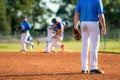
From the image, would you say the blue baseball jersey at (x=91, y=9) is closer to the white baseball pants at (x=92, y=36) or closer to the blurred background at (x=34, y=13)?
the white baseball pants at (x=92, y=36)

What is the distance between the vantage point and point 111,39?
42.8 m

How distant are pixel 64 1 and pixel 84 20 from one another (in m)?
89.1

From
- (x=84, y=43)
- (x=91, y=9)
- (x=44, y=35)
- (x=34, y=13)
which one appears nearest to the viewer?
(x=91, y=9)

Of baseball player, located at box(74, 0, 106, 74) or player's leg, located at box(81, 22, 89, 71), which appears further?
player's leg, located at box(81, 22, 89, 71)

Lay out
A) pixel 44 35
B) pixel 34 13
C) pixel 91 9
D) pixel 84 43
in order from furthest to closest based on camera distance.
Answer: pixel 34 13
pixel 44 35
pixel 84 43
pixel 91 9

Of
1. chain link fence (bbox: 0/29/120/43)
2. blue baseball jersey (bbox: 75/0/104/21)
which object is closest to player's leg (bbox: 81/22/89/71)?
blue baseball jersey (bbox: 75/0/104/21)

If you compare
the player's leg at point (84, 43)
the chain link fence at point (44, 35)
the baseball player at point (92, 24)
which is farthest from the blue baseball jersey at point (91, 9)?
the chain link fence at point (44, 35)

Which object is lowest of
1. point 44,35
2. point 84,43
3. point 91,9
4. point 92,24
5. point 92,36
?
point 44,35

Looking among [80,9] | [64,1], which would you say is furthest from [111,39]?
[64,1]

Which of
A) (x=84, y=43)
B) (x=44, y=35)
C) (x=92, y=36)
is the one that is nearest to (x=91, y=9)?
(x=92, y=36)

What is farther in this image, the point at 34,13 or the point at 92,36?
the point at 34,13

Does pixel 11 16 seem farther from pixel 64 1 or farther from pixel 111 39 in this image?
pixel 111 39

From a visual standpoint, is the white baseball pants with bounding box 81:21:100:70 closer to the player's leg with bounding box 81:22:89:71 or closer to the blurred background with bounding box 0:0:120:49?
the player's leg with bounding box 81:22:89:71

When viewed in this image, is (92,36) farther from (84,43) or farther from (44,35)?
(44,35)
